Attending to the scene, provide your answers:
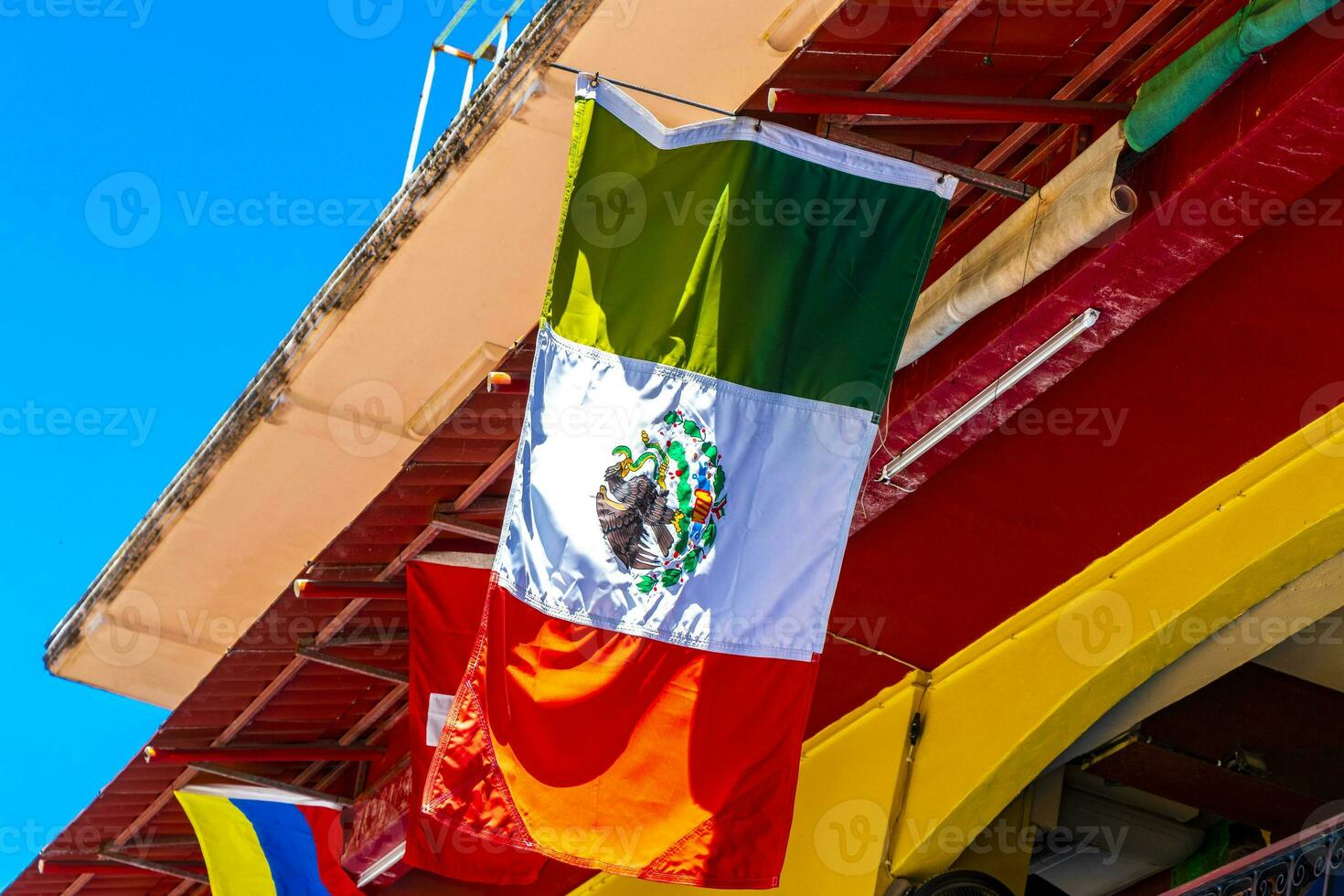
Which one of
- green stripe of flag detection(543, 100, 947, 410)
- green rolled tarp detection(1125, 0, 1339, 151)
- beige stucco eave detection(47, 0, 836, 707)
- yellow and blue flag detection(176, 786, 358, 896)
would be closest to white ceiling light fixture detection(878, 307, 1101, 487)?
green rolled tarp detection(1125, 0, 1339, 151)

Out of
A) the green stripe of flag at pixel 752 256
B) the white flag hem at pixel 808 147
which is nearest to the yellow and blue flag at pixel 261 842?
the green stripe of flag at pixel 752 256

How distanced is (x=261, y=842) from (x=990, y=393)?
23.5 feet

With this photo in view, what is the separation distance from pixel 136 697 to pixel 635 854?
→ 36.6ft

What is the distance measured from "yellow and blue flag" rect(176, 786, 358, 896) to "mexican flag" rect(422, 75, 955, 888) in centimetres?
581

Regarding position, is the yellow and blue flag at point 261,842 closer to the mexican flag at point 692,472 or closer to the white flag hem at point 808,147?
the mexican flag at point 692,472

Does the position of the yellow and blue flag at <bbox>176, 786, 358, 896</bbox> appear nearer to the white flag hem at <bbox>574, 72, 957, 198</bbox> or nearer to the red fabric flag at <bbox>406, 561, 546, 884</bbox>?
the red fabric flag at <bbox>406, 561, 546, 884</bbox>

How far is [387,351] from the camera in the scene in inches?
462

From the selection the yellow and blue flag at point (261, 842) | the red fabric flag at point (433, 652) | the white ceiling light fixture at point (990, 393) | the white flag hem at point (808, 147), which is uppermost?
the white flag hem at point (808, 147)

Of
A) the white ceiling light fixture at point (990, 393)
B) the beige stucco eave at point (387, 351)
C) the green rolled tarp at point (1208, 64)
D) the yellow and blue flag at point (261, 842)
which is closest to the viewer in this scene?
the green rolled tarp at point (1208, 64)

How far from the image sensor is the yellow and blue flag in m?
12.1

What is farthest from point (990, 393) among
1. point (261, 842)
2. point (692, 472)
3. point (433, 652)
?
point (261, 842)

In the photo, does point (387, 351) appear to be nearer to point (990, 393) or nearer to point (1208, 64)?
point (990, 393)

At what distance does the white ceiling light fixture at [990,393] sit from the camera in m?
7.55

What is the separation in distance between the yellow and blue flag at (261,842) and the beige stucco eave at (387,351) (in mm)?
2262
